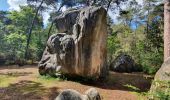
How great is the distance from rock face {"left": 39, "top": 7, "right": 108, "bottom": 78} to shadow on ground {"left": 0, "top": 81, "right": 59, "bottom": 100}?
64.0 inches

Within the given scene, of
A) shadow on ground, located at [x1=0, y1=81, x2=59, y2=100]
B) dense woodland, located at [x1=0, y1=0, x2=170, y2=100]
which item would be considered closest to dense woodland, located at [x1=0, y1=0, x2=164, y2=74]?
dense woodland, located at [x1=0, y1=0, x2=170, y2=100]

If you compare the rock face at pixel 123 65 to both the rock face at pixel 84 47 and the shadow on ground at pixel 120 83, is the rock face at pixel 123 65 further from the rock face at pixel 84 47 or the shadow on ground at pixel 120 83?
the rock face at pixel 84 47

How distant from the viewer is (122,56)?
18609 millimetres

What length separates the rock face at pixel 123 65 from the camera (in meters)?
18.0

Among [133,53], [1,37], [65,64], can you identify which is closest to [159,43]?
[133,53]

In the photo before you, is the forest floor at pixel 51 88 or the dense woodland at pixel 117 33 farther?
the dense woodland at pixel 117 33

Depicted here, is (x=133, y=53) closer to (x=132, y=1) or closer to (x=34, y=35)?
(x=132, y=1)

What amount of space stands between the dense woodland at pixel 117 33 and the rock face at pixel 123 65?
67 cm

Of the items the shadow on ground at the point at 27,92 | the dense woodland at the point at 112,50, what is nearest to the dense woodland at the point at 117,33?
the dense woodland at the point at 112,50

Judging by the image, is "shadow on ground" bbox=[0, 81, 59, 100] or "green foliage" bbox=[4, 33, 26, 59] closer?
"shadow on ground" bbox=[0, 81, 59, 100]

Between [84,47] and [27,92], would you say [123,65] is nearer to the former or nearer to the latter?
[84,47]

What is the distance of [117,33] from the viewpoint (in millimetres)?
28766

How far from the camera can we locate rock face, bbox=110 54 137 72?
18.0 meters

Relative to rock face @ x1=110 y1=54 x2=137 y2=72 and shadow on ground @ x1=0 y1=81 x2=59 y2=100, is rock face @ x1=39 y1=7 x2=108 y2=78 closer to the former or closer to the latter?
shadow on ground @ x1=0 y1=81 x2=59 y2=100
